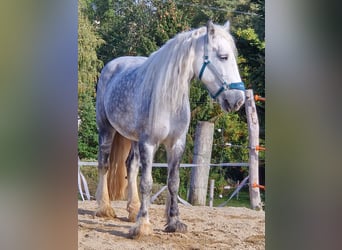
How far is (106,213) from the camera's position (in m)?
2.55

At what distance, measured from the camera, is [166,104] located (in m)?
2.46

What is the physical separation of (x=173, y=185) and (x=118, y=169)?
294 mm

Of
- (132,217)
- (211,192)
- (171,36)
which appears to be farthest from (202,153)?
(171,36)

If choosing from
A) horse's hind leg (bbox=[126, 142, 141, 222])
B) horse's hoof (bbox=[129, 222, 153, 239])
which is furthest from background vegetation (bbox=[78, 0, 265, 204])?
horse's hoof (bbox=[129, 222, 153, 239])

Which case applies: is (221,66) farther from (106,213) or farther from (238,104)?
(106,213)

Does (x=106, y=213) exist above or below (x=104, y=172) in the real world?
below

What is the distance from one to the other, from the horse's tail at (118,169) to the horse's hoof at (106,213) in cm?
6

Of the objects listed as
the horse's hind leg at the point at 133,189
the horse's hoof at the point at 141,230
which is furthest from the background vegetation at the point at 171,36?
the horse's hoof at the point at 141,230

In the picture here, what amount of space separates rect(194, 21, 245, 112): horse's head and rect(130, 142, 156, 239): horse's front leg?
42 cm

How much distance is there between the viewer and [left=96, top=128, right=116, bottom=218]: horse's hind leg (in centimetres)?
255

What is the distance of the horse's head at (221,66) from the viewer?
244 cm

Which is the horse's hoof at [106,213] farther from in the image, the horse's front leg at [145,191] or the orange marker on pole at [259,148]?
the orange marker on pole at [259,148]
